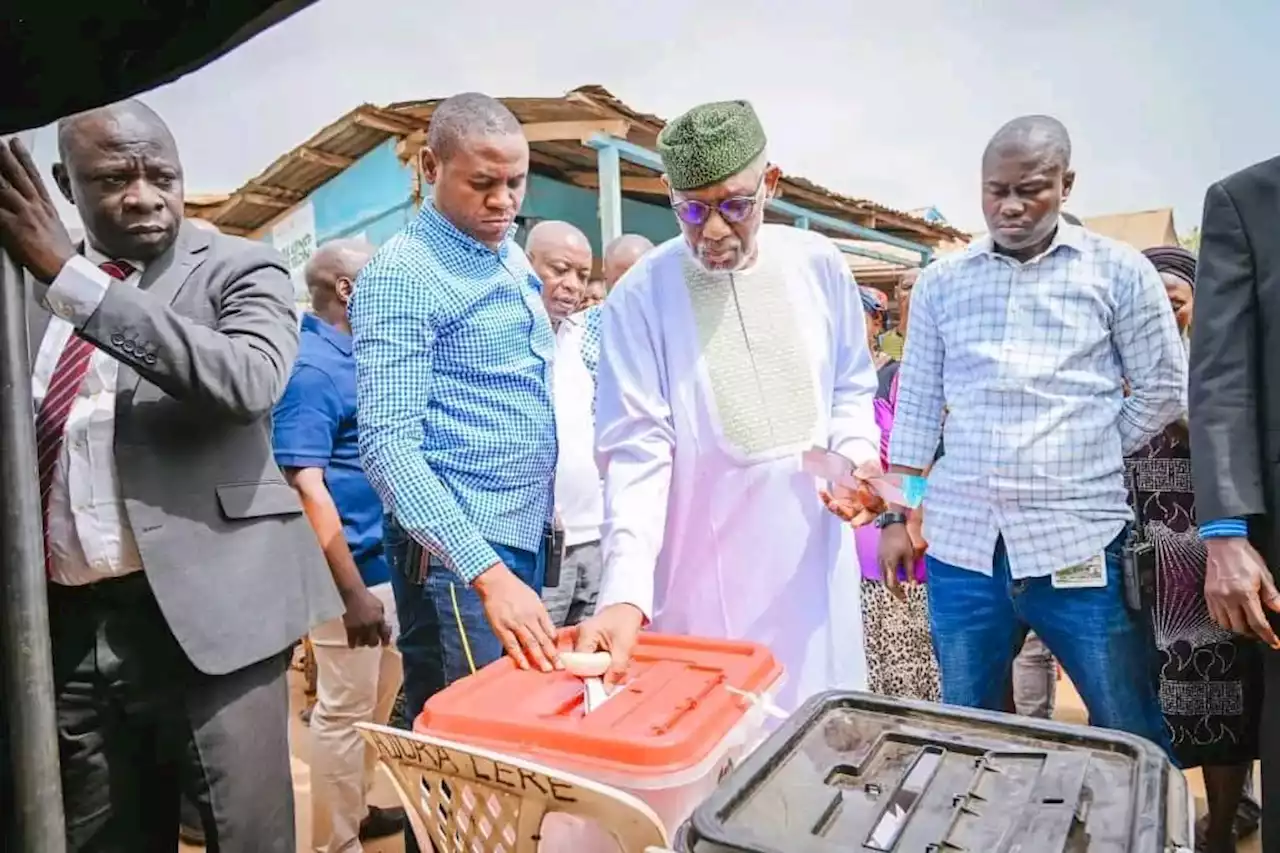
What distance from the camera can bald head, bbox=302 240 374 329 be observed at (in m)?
3.25

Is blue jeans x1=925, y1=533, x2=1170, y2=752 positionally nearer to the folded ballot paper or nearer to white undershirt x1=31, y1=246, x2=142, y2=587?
the folded ballot paper

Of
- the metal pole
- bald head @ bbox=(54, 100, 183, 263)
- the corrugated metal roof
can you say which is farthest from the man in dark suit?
the corrugated metal roof

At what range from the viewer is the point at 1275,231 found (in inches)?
71.7

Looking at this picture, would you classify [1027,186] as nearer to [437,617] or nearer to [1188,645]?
[1188,645]

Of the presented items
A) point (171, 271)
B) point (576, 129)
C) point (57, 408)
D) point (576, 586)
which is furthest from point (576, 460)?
point (576, 129)

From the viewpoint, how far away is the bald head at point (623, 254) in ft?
14.7

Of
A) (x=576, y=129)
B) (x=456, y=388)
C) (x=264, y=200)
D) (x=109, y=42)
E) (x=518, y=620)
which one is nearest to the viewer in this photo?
(x=109, y=42)

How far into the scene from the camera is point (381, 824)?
10.4 ft

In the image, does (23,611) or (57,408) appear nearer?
(23,611)

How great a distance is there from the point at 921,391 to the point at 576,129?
4.48 meters

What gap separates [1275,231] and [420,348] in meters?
1.73

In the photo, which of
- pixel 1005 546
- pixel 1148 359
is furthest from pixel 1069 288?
pixel 1005 546

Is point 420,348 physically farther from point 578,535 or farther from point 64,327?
point 578,535

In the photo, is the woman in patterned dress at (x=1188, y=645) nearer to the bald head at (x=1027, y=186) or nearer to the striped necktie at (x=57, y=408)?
the bald head at (x=1027, y=186)
